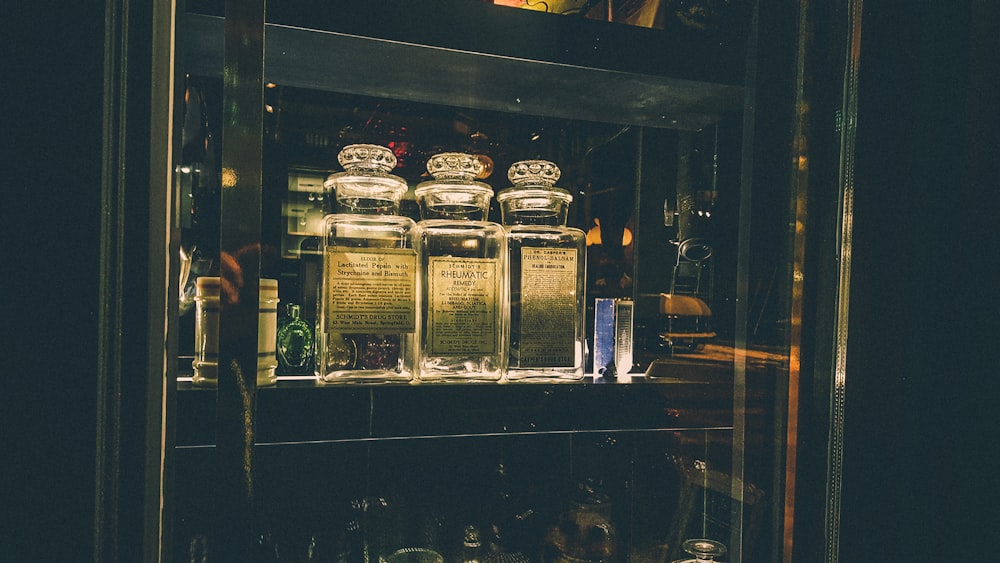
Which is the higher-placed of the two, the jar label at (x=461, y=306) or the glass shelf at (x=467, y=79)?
the glass shelf at (x=467, y=79)

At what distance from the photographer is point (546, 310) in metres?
0.79

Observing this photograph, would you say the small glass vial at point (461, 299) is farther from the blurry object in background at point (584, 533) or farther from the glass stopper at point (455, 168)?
the blurry object in background at point (584, 533)

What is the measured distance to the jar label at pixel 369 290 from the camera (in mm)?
700

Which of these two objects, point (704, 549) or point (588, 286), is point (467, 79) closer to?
point (588, 286)

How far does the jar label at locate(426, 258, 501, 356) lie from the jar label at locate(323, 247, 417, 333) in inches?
1.2

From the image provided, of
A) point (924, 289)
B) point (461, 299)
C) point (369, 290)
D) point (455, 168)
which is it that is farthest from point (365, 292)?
point (924, 289)

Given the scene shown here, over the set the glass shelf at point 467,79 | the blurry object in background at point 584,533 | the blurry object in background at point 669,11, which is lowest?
the blurry object in background at point 584,533

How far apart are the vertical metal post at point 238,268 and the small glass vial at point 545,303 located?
36 cm

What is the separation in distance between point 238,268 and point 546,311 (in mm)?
408

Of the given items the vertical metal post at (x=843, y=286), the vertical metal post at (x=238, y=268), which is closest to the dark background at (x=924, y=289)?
the vertical metal post at (x=843, y=286)

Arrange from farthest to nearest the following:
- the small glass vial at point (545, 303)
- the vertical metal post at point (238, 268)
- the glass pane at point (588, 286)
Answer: the small glass vial at point (545, 303)
the glass pane at point (588, 286)
the vertical metal post at point (238, 268)

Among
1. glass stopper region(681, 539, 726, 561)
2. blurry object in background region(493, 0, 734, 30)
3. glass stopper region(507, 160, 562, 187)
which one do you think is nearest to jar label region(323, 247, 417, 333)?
glass stopper region(507, 160, 562, 187)

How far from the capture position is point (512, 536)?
0.90 metres

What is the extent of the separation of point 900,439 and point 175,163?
2.48ft
